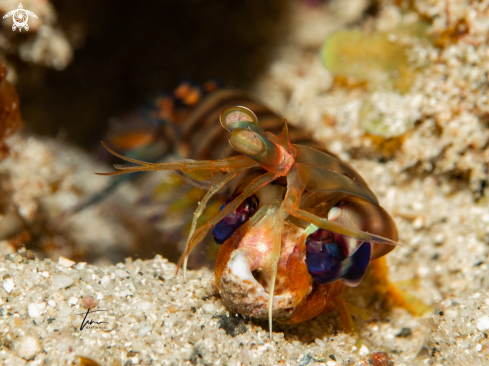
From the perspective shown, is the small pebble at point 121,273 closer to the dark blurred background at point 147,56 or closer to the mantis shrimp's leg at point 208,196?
the mantis shrimp's leg at point 208,196

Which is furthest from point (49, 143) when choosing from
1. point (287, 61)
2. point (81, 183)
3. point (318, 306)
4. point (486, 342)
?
point (486, 342)

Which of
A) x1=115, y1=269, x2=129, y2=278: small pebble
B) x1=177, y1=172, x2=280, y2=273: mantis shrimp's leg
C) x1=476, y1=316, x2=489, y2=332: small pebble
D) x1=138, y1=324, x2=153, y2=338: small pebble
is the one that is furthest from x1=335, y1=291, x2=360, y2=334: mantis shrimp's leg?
x1=115, y1=269, x2=129, y2=278: small pebble

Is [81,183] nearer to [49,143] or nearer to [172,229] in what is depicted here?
[49,143]

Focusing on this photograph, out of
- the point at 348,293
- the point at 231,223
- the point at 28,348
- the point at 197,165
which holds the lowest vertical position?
the point at 348,293

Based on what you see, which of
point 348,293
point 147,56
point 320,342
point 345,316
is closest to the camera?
point 320,342

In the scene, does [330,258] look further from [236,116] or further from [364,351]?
[236,116]

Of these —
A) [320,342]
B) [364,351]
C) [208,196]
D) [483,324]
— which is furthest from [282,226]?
[483,324]
